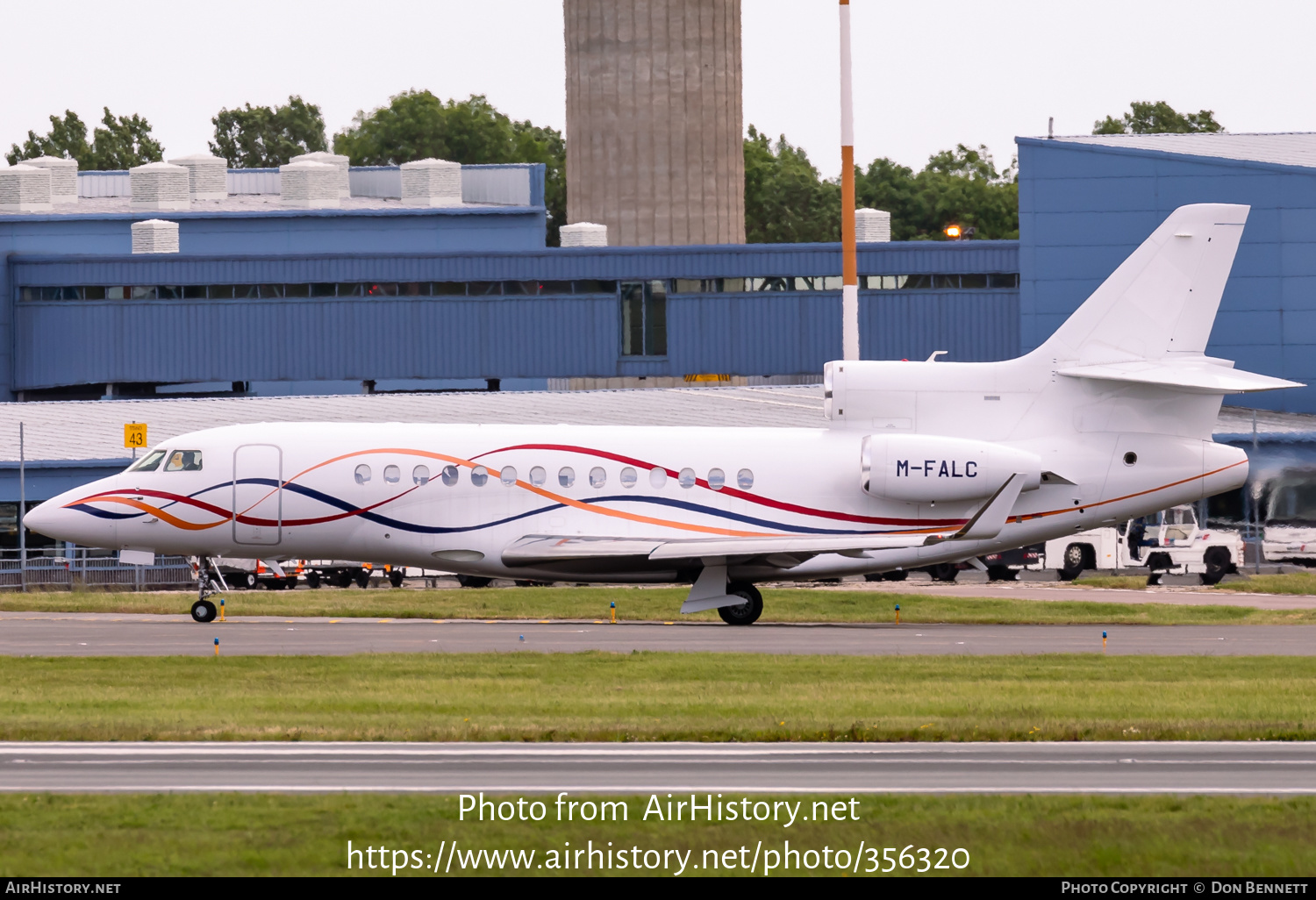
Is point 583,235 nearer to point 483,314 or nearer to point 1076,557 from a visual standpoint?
point 483,314

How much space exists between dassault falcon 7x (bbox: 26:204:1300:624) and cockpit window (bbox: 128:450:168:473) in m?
0.24

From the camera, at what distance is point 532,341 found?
78.0m

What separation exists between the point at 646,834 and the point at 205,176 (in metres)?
87.5

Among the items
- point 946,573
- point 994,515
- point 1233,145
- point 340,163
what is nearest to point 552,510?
point 994,515

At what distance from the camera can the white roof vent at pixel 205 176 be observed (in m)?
95.2

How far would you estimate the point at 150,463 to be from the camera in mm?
35875

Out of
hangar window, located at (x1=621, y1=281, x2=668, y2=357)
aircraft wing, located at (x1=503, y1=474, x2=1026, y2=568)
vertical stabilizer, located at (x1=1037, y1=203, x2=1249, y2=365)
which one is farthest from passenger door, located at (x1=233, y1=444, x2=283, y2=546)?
hangar window, located at (x1=621, y1=281, x2=668, y2=357)

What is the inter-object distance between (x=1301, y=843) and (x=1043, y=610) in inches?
1061

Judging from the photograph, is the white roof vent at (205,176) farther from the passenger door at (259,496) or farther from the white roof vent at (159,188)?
the passenger door at (259,496)

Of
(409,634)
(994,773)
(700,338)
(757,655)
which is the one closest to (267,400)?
(700,338)

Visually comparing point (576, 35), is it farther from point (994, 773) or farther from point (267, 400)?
point (994, 773)

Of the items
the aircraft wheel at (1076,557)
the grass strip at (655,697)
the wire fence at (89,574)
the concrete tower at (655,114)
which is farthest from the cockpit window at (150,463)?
the concrete tower at (655,114)

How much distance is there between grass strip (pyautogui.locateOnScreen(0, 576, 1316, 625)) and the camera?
124ft

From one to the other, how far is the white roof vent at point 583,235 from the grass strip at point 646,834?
68.8 meters
